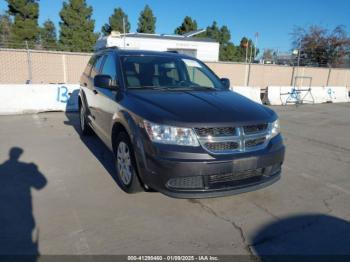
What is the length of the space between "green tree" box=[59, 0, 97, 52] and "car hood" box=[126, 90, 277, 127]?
28.9 metres

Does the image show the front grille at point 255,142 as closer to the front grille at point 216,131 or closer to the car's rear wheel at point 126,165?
the front grille at point 216,131

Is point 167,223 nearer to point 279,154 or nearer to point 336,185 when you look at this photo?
point 279,154

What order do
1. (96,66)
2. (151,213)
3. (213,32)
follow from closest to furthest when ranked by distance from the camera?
(151,213), (96,66), (213,32)

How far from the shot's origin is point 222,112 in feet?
10.7

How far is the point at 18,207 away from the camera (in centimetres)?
338

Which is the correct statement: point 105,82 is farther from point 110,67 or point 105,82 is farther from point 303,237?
point 303,237

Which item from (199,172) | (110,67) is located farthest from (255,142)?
(110,67)

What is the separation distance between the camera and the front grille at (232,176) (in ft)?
9.96

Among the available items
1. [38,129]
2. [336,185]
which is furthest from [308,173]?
[38,129]

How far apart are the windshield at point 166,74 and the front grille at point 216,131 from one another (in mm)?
1297

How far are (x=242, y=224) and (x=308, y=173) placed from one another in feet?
7.31

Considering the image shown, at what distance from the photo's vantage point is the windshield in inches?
163

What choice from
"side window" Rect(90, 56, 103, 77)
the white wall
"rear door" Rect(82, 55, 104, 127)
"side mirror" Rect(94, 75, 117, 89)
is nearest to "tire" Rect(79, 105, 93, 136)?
"rear door" Rect(82, 55, 104, 127)

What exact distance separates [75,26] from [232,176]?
3151cm
